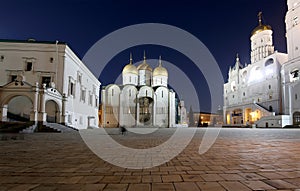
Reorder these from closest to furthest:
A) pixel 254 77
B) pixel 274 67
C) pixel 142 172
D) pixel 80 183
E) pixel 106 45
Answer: pixel 80 183 → pixel 142 172 → pixel 106 45 → pixel 274 67 → pixel 254 77

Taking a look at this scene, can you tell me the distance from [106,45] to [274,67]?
42849mm

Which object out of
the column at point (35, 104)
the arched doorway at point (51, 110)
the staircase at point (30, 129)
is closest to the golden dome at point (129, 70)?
the arched doorway at point (51, 110)

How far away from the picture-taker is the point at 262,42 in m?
58.1

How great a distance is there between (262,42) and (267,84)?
1519 centimetres

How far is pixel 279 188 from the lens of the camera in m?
2.52

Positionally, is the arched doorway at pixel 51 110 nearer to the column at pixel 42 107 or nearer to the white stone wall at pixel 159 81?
the column at pixel 42 107

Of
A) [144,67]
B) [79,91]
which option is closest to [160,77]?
[144,67]

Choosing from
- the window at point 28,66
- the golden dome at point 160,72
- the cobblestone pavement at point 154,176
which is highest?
the golden dome at point 160,72

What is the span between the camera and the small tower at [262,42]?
57188 mm

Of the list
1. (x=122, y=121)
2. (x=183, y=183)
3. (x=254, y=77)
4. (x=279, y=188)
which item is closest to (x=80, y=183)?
(x=183, y=183)

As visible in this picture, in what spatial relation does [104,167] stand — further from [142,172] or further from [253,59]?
[253,59]

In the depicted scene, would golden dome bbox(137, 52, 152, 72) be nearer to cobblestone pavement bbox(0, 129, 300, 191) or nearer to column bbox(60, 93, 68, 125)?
column bbox(60, 93, 68, 125)

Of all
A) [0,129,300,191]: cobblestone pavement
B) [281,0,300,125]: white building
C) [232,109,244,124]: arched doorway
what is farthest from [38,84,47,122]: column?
[232,109,244,124]: arched doorway

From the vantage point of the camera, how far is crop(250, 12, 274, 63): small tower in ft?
188
